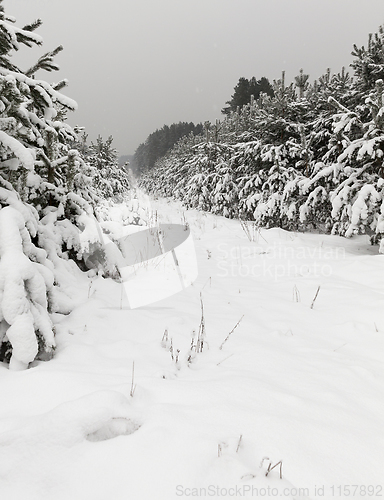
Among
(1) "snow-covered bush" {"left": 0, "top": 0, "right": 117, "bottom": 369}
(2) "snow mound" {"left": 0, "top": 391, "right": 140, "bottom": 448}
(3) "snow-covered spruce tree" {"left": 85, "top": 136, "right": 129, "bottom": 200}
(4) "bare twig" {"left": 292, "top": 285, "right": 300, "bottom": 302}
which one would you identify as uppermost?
(3) "snow-covered spruce tree" {"left": 85, "top": 136, "right": 129, "bottom": 200}

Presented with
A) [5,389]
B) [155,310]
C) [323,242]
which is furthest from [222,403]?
[323,242]

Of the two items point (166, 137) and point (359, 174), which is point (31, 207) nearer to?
point (359, 174)

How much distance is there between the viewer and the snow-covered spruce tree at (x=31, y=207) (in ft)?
5.80

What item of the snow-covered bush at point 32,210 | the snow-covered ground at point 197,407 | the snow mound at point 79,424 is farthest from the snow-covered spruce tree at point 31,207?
the snow mound at point 79,424

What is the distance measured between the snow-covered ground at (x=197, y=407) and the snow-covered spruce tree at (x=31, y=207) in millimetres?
259

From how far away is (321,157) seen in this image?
27.3ft

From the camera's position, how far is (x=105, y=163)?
1853 centimetres

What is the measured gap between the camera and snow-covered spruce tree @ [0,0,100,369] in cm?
177

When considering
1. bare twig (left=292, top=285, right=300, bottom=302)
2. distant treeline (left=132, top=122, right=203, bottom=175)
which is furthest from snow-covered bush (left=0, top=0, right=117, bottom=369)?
distant treeline (left=132, top=122, right=203, bottom=175)

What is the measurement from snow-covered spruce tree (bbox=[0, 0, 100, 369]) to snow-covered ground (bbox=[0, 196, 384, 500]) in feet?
0.85

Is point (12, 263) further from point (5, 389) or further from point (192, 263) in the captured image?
point (192, 263)

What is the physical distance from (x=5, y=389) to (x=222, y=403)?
1189 millimetres

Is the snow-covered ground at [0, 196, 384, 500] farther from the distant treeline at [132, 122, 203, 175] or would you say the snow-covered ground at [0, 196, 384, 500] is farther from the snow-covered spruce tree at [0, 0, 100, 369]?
the distant treeline at [132, 122, 203, 175]

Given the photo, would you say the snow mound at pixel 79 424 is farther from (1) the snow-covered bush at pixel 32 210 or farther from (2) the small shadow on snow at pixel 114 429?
(1) the snow-covered bush at pixel 32 210
